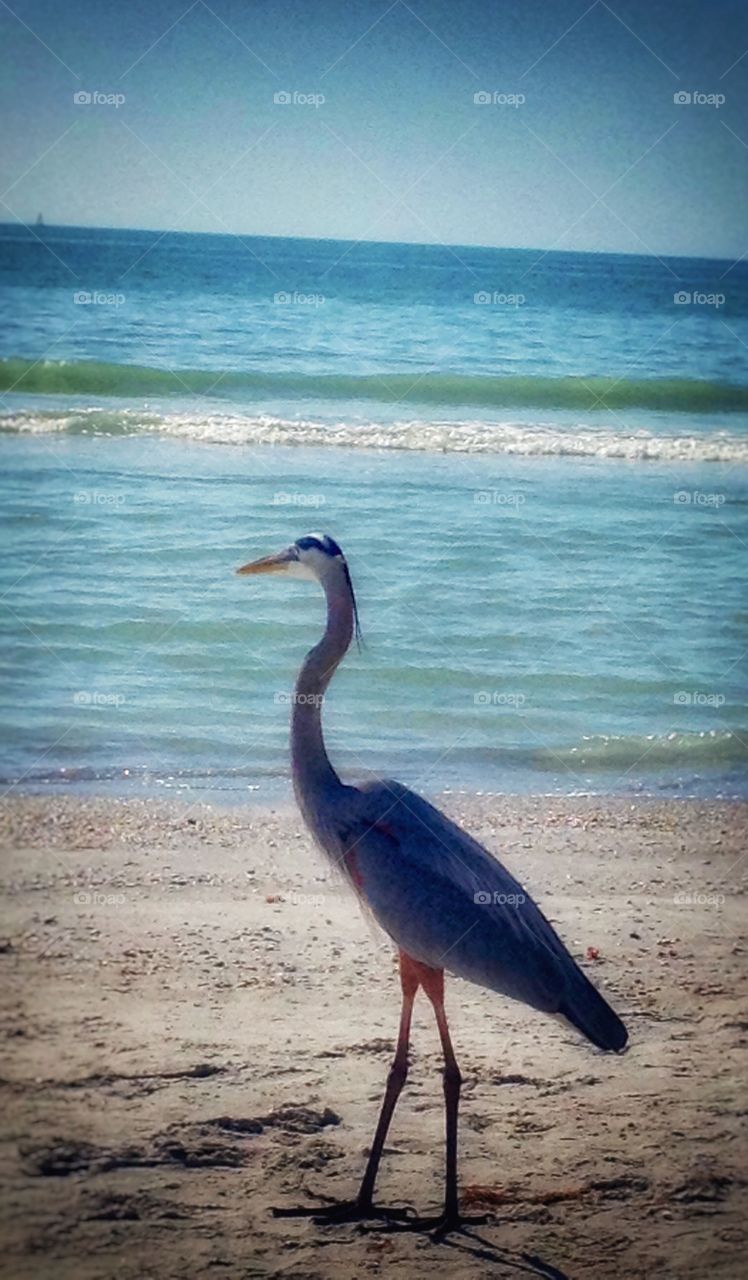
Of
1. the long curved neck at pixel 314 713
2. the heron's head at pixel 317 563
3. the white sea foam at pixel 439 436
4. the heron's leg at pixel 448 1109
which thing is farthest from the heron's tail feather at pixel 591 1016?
the white sea foam at pixel 439 436

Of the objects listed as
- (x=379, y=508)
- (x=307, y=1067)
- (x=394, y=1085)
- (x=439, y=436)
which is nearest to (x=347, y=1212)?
(x=394, y=1085)

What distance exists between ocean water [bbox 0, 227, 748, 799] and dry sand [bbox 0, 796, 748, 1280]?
427mm

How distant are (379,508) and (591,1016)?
3.32m

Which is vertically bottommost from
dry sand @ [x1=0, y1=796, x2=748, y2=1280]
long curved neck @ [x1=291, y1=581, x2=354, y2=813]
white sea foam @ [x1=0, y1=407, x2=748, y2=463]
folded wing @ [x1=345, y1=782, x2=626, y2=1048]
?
dry sand @ [x1=0, y1=796, x2=748, y2=1280]

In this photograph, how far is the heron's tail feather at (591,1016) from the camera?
9.30 feet

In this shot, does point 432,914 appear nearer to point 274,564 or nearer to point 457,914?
point 457,914

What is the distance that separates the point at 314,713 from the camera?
9.66ft

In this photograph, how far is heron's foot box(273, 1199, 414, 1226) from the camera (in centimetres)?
274

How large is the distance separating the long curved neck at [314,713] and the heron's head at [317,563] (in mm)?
18

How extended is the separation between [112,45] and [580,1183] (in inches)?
109

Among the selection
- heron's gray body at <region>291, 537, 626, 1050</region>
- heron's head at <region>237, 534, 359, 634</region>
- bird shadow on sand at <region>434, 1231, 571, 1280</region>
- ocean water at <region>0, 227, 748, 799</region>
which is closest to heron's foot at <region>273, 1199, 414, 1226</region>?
bird shadow on sand at <region>434, 1231, 571, 1280</region>

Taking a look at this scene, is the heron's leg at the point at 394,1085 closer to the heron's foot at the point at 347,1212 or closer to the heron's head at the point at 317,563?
the heron's foot at the point at 347,1212

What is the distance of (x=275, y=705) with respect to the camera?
4.58m

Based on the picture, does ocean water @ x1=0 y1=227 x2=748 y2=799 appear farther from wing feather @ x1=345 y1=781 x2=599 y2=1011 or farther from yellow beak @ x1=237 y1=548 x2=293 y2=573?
wing feather @ x1=345 y1=781 x2=599 y2=1011
